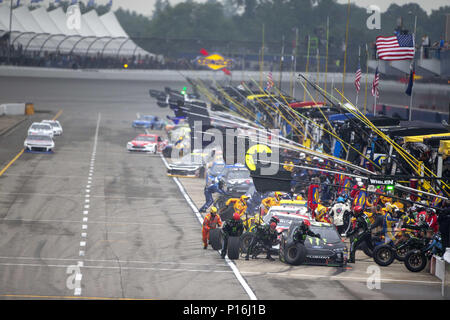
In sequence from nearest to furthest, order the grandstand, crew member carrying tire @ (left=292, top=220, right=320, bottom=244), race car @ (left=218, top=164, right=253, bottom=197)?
1. crew member carrying tire @ (left=292, top=220, right=320, bottom=244)
2. race car @ (left=218, top=164, right=253, bottom=197)
3. the grandstand

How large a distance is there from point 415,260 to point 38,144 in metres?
29.2

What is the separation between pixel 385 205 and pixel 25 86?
65342mm

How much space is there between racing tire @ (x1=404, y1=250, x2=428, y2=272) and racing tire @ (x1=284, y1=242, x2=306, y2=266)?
2443mm

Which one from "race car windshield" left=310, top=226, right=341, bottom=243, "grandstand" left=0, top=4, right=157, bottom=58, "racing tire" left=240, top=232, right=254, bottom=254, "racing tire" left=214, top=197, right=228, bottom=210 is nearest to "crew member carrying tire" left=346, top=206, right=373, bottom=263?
"race car windshield" left=310, top=226, right=341, bottom=243

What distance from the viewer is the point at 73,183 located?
113ft

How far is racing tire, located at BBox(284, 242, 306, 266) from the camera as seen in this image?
1983 centimetres

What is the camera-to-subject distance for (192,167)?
38.1 meters

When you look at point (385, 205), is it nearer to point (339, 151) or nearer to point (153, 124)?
point (339, 151)

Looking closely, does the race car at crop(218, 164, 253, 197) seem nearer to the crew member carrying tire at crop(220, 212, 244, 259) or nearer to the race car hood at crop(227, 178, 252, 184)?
the race car hood at crop(227, 178, 252, 184)

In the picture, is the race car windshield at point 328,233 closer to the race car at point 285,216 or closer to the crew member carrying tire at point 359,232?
the crew member carrying tire at point 359,232

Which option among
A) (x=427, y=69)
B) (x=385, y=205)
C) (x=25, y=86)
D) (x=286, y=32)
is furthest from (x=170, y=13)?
(x=385, y=205)

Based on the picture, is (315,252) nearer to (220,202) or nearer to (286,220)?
(286,220)

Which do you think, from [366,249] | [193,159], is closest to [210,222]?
[366,249]

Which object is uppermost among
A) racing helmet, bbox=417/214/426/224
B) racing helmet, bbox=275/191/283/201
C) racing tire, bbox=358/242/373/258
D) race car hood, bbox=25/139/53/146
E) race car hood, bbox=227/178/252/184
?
racing helmet, bbox=417/214/426/224
